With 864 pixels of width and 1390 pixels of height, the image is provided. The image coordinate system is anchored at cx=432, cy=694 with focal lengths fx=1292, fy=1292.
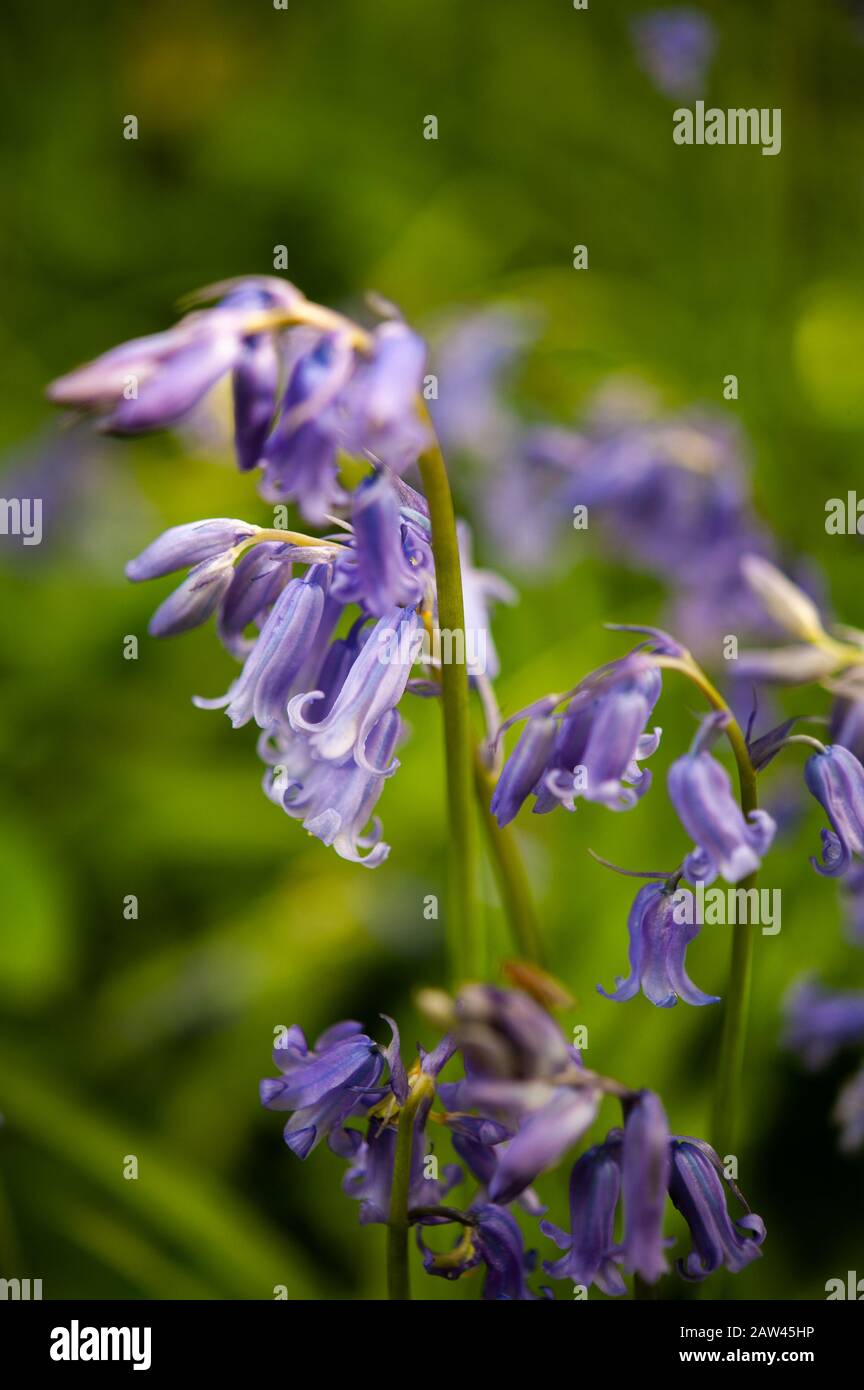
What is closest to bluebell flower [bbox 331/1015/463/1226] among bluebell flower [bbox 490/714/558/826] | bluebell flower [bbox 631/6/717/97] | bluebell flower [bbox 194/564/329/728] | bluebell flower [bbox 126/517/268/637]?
bluebell flower [bbox 490/714/558/826]

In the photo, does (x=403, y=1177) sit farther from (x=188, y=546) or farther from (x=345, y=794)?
(x=188, y=546)

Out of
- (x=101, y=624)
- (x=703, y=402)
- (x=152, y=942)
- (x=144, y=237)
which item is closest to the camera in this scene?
(x=152, y=942)

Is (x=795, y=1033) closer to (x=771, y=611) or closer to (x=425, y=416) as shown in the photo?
(x=771, y=611)

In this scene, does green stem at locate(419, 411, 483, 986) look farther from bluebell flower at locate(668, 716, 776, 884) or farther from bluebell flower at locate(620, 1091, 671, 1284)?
bluebell flower at locate(620, 1091, 671, 1284)

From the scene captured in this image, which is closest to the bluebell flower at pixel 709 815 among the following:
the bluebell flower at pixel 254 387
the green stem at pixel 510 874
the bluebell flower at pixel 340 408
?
the green stem at pixel 510 874

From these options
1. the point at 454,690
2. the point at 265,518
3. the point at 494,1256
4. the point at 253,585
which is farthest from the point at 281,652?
the point at 265,518
